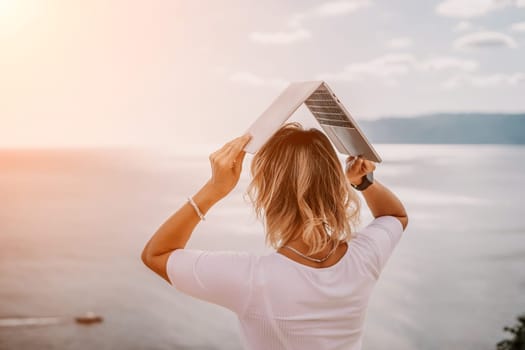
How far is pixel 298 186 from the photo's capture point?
2.57 feet

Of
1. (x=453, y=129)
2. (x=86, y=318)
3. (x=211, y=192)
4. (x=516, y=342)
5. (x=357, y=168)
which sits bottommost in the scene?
(x=86, y=318)

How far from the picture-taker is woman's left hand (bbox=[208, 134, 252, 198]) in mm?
739

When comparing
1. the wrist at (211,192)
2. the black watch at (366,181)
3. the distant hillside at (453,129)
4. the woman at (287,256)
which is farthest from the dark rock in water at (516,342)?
the wrist at (211,192)

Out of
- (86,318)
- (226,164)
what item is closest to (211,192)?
(226,164)

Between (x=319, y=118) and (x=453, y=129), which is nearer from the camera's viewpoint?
(x=319, y=118)

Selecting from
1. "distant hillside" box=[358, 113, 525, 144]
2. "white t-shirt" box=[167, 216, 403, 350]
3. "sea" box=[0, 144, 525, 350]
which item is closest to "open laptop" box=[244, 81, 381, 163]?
"white t-shirt" box=[167, 216, 403, 350]

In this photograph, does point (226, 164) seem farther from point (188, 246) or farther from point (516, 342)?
point (188, 246)

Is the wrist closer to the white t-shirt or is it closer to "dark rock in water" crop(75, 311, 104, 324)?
the white t-shirt

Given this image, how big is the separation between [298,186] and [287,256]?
0.30 feet

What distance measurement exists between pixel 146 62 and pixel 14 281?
4910 millimetres

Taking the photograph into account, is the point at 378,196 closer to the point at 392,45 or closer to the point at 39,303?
the point at 392,45

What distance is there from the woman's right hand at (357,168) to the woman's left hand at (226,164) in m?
0.25

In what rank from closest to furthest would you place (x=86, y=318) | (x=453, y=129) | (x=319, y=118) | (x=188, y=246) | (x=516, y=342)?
1. (x=319, y=118)
2. (x=453, y=129)
3. (x=516, y=342)
4. (x=188, y=246)
5. (x=86, y=318)

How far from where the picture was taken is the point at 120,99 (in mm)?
7066
